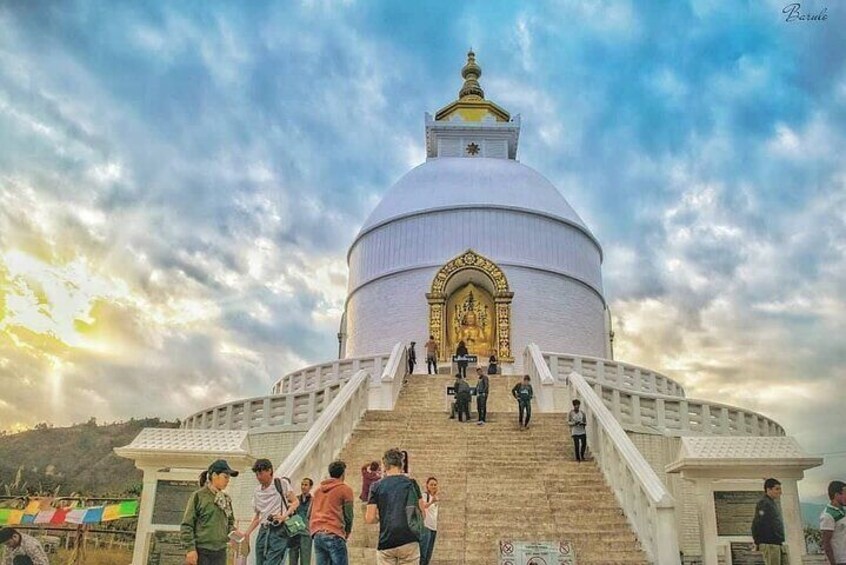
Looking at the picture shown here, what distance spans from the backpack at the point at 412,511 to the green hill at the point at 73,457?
117 ft

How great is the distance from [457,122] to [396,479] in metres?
27.3

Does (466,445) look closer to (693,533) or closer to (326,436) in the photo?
(326,436)

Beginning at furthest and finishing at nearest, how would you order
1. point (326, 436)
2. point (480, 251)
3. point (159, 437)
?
point (480, 251) < point (326, 436) < point (159, 437)

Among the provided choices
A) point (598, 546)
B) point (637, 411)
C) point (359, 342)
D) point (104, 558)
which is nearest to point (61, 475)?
point (359, 342)

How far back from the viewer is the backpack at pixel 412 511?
6.36 metres

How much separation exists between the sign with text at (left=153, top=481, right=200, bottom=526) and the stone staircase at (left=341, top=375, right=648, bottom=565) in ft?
6.57

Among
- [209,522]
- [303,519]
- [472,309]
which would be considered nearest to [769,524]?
[303,519]

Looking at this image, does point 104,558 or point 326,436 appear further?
point 104,558

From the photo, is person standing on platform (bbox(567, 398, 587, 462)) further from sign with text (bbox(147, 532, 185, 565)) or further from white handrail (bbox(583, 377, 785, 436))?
sign with text (bbox(147, 532, 185, 565))

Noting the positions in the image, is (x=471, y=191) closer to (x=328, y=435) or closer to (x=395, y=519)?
(x=328, y=435)

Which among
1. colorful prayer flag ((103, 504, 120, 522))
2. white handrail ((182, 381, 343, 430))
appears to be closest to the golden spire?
white handrail ((182, 381, 343, 430))

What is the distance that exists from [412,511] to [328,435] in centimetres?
574

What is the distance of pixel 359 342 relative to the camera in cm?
2673

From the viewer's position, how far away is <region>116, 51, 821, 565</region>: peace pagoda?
9109 millimetres
